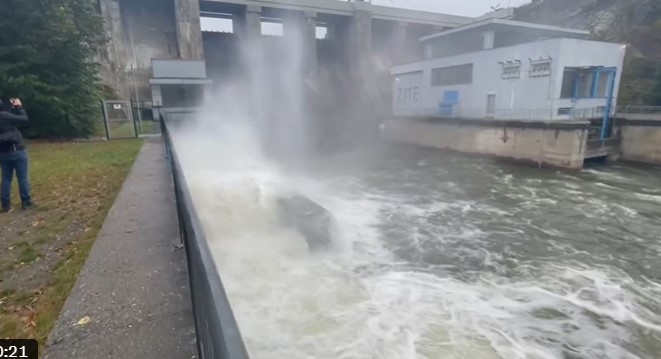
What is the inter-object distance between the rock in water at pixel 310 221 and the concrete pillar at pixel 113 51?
28.6 metres

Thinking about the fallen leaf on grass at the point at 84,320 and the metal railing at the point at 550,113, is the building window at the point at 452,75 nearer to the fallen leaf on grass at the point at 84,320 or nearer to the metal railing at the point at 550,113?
the metal railing at the point at 550,113

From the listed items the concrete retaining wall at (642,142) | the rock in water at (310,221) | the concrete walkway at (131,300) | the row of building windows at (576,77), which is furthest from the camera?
the row of building windows at (576,77)

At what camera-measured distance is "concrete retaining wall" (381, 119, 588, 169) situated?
54.8 ft

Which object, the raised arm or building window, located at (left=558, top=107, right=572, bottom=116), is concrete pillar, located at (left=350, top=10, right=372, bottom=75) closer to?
building window, located at (left=558, top=107, right=572, bottom=116)

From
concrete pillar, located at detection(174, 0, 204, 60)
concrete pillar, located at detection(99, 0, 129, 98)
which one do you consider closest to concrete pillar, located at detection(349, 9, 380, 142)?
concrete pillar, located at detection(174, 0, 204, 60)

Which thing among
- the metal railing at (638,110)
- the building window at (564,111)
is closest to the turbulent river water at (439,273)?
the building window at (564,111)

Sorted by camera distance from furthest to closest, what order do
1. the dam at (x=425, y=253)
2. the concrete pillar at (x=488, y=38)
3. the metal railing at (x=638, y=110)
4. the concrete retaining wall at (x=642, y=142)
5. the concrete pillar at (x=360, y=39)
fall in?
the concrete pillar at (x=360, y=39) → the concrete pillar at (x=488, y=38) → the metal railing at (x=638, y=110) → the concrete retaining wall at (x=642, y=142) → the dam at (x=425, y=253)

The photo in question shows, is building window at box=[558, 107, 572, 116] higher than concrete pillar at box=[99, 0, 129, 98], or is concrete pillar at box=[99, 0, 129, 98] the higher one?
concrete pillar at box=[99, 0, 129, 98]

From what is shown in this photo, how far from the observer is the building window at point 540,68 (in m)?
19.9

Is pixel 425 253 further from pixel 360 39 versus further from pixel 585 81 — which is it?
pixel 360 39

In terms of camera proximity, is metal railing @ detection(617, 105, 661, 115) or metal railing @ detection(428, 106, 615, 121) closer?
metal railing @ detection(428, 106, 615, 121)

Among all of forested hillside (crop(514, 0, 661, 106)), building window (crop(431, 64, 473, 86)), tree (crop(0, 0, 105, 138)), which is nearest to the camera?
Result: tree (crop(0, 0, 105, 138))

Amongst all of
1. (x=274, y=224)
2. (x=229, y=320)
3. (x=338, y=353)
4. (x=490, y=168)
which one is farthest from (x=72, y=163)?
(x=490, y=168)

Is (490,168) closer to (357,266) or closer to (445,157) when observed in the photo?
(445,157)
